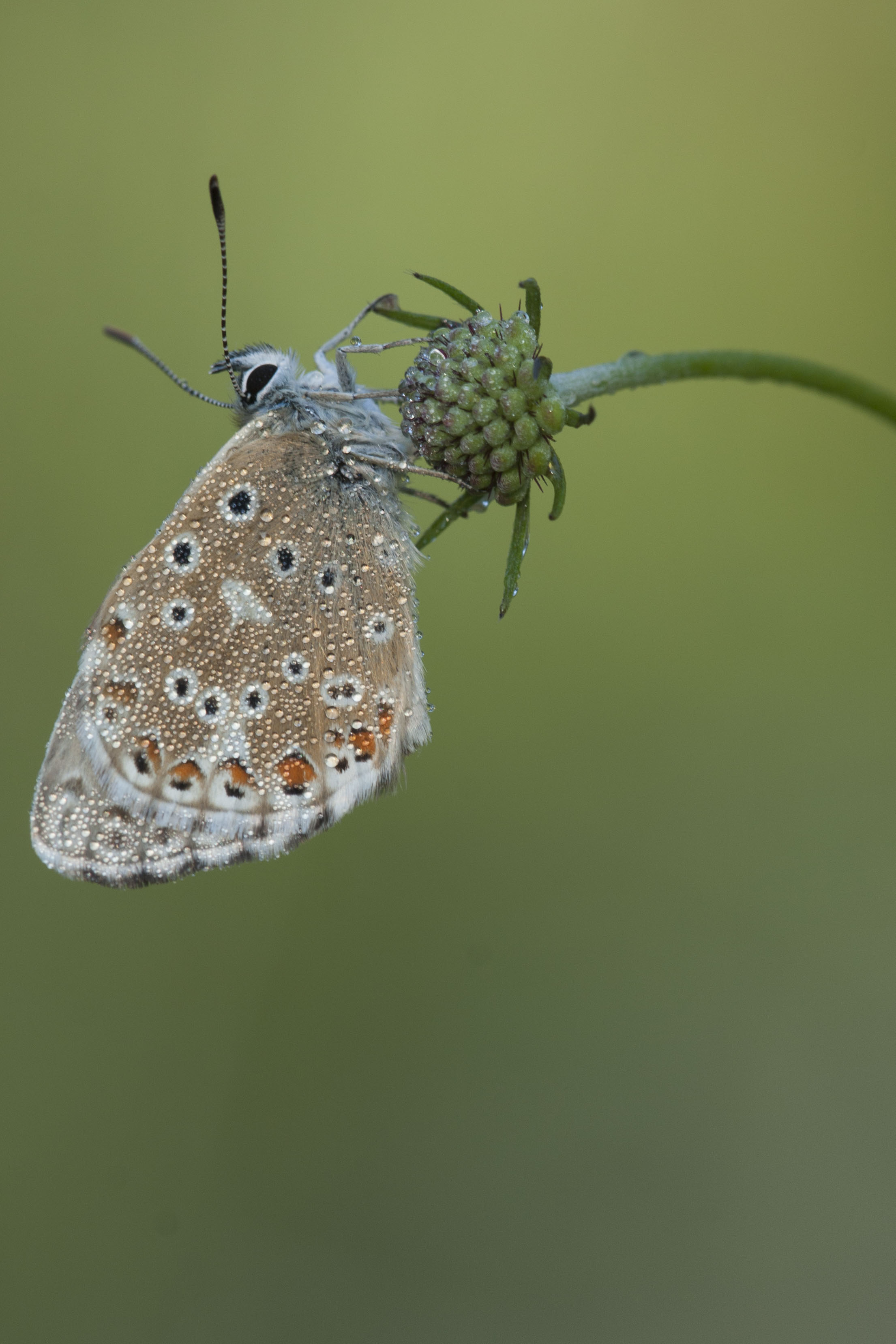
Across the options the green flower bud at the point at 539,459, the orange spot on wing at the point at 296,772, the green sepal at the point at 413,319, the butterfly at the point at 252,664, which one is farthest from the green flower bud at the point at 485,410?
the orange spot on wing at the point at 296,772

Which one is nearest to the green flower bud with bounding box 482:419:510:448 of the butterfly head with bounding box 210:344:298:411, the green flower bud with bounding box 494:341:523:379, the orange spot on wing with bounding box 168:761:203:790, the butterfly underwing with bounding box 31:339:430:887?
the green flower bud with bounding box 494:341:523:379

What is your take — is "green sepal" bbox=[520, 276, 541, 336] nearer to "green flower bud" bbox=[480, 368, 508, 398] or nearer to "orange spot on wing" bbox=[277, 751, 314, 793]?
"green flower bud" bbox=[480, 368, 508, 398]

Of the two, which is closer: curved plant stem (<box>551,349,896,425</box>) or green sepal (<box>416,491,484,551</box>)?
curved plant stem (<box>551,349,896,425</box>)

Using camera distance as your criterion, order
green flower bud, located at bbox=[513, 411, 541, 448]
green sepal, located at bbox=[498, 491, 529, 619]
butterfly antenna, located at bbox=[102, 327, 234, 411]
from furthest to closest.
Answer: butterfly antenna, located at bbox=[102, 327, 234, 411] → green flower bud, located at bbox=[513, 411, 541, 448] → green sepal, located at bbox=[498, 491, 529, 619]

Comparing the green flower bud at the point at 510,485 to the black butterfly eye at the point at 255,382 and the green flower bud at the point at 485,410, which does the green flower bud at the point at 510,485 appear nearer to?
the green flower bud at the point at 485,410

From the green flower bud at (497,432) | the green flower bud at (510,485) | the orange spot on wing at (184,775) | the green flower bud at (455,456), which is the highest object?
the green flower bud at (497,432)

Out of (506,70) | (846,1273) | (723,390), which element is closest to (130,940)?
(846,1273)

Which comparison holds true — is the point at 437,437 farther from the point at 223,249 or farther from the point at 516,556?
the point at 223,249
